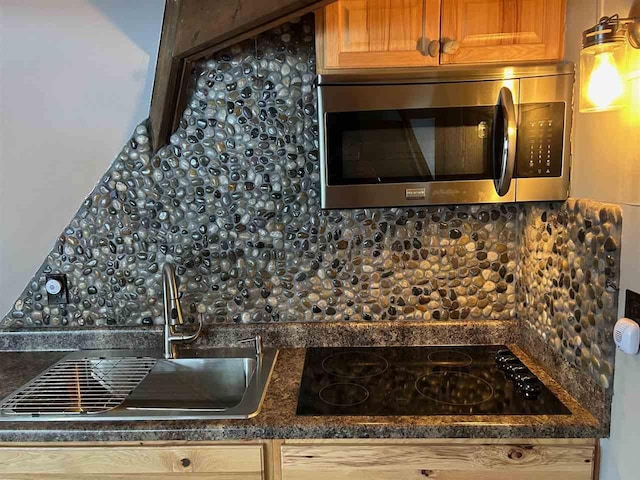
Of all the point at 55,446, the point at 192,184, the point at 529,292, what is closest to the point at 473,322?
the point at 529,292

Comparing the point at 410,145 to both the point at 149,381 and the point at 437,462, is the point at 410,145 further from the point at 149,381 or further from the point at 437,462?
the point at 149,381

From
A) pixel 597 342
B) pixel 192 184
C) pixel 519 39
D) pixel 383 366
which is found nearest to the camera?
pixel 597 342

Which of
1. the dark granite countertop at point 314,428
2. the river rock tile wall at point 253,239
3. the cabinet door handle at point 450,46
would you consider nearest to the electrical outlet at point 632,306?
the dark granite countertop at point 314,428

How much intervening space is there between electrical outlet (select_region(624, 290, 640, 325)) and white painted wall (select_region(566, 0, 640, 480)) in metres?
0.02

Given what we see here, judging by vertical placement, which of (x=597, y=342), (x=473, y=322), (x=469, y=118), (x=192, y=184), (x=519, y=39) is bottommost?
(x=473, y=322)

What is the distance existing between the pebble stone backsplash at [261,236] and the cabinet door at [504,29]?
1.75 ft

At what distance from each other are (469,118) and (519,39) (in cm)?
26

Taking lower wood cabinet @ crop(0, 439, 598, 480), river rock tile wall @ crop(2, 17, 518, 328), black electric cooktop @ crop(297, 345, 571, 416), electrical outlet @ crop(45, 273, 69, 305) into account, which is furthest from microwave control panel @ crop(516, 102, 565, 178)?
electrical outlet @ crop(45, 273, 69, 305)

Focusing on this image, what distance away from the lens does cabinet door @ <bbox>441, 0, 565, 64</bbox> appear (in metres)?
1.47

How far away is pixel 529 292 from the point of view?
1811 millimetres

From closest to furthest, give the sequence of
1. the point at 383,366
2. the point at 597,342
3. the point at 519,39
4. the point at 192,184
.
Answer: the point at 597,342
the point at 519,39
the point at 383,366
the point at 192,184

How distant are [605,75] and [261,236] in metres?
1.21

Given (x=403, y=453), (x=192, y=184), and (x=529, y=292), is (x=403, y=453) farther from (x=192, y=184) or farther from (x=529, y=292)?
(x=192, y=184)

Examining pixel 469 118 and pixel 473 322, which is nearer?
pixel 469 118
